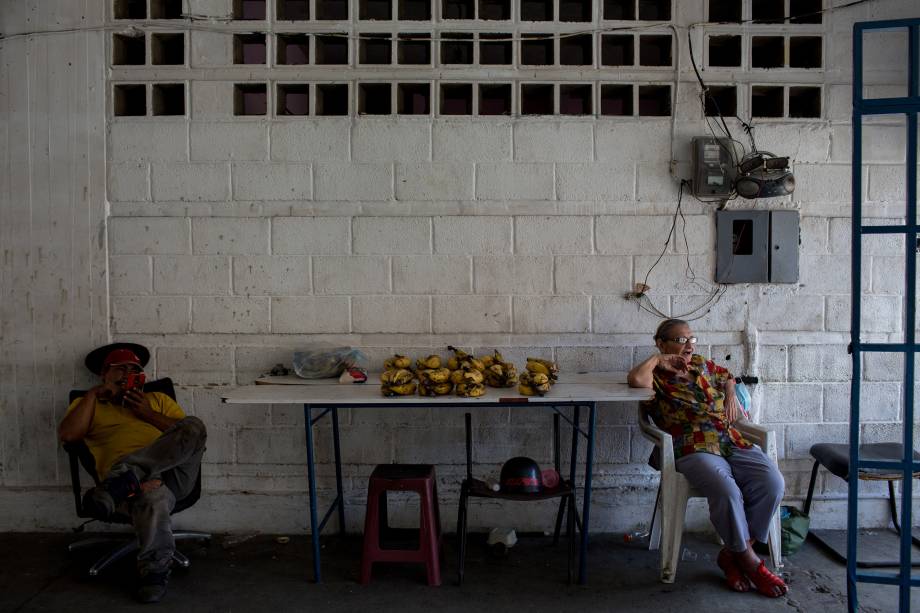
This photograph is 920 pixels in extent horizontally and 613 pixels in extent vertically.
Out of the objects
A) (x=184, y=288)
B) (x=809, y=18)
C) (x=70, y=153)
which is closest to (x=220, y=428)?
(x=184, y=288)

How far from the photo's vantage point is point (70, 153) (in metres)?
4.18

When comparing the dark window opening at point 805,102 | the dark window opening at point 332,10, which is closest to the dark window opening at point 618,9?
the dark window opening at point 805,102

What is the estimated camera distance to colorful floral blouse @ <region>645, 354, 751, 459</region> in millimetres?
3590

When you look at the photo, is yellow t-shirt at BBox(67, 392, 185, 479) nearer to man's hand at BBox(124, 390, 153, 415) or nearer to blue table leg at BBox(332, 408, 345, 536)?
man's hand at BBox(124, 390, 153, 415)

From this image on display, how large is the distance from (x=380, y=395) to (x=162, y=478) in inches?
48.5

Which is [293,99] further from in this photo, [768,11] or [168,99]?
[768,11]

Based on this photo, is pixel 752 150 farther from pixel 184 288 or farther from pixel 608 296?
pixel 184 288

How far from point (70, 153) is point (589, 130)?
10.0 feet

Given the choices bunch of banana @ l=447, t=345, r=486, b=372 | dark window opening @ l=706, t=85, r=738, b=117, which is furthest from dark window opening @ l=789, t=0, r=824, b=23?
bunch of banana @ l=447, t=345, r=486, b=372

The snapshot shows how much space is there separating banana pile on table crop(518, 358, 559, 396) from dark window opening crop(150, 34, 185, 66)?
273 cm

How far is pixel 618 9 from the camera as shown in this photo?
168 inches

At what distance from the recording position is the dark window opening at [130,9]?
165 inches

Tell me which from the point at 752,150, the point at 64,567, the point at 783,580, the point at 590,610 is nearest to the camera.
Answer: the point at 590,610

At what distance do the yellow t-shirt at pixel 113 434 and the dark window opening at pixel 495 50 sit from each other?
9.17ft
